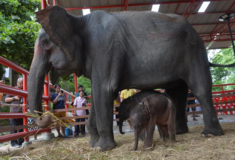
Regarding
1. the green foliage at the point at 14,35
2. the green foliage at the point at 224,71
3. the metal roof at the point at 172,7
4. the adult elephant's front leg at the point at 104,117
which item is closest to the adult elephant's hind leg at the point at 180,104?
the adult elephant's front leg at the point at 104,117

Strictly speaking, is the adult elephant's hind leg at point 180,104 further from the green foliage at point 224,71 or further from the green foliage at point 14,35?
the green foliage at point 224,71

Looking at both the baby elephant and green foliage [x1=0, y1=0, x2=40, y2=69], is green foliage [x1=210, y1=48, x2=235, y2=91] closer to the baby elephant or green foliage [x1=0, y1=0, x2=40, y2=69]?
green foliage [x1=0, y1=0, x2=40, y2=69]

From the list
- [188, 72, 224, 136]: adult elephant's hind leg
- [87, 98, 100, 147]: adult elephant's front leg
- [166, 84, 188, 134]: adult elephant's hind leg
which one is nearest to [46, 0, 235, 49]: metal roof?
[87, 98, 100, 147]: adult elephant's front leg

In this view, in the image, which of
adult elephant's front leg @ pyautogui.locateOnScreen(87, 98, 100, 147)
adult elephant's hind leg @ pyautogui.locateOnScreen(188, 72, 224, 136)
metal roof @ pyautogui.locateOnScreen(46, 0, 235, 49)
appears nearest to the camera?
adult elephant's hind leg @ pyautogui.locateOnScreen(188, 72, 224, 136)

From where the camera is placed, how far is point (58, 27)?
278cm

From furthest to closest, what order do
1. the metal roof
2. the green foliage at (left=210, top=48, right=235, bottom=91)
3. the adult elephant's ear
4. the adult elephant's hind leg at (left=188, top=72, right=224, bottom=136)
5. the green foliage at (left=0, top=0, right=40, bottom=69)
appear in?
the green foliage at (left=210, top=48, right=235, bottom=91)
the metal roof
the green foliage at (left=0, top=0, right=40, bottom=69)
the adult elephant's hind leg at (left=188, top=72, right=224, bottom=136)
the adult elephant's ear

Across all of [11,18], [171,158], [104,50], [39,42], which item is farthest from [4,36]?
[171,158]

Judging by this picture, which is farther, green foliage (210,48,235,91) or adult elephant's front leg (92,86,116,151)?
green foliage (210,48,235,91)

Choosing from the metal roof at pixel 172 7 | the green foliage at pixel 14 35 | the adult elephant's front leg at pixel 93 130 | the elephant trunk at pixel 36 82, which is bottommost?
the adult elephant's front leg at pixel 93 130

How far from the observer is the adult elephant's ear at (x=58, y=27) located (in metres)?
2.69

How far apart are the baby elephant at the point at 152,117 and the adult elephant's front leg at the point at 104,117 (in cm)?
41

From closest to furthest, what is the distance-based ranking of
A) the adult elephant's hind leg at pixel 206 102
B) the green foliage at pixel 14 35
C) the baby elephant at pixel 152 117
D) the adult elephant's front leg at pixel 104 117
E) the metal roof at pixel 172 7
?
the baby elephant at pixel 152 117
the adult elephant's front leg at pixel 104 117
the adult elephant's hind leg at pixel 206 102
the green foliage at pixel 14 35
the metal roof at pixel 172 7

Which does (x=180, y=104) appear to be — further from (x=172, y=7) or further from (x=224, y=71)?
(x=224, y=71)

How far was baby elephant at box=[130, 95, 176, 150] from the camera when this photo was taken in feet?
8.16
